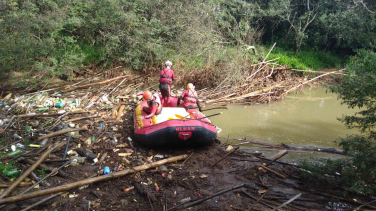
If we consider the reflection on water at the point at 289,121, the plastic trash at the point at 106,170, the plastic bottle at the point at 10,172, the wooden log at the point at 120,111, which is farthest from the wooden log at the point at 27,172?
the reflection on water at the point at 289,121

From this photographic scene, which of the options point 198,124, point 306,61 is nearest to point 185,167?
point 198,124

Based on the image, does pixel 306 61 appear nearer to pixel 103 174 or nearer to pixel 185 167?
pixel 185 167

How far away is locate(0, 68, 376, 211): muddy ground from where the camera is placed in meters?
4.58

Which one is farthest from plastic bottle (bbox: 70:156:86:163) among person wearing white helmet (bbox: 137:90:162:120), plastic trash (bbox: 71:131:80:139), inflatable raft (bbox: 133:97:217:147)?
person wearing white helmet (bbox: 137:90:162:120)

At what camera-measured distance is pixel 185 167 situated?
5941 mm

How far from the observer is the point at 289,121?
32.6 feet

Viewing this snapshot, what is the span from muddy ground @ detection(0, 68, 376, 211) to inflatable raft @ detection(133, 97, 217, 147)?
332 mm

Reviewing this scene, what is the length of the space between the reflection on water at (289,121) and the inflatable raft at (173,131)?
2.09 m

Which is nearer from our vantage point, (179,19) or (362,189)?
(362,189)

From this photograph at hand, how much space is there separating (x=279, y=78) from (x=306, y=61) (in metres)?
4.94

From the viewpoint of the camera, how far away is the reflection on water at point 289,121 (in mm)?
8383

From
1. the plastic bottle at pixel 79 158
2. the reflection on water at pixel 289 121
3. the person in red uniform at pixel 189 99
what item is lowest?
the reflection on water at pixel 289 121

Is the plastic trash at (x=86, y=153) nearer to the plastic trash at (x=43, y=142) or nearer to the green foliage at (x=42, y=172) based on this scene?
the plastic trash at (x=43, y=142)

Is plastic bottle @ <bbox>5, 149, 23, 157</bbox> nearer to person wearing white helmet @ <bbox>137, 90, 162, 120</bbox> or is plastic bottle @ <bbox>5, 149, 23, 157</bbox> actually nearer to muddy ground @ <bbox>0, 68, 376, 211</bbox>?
muddy ground @ <bbox>0, 68, 376, 211</bbox>
